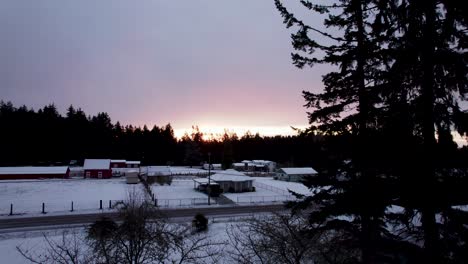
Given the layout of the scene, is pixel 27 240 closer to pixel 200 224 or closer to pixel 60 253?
pixel 60 253

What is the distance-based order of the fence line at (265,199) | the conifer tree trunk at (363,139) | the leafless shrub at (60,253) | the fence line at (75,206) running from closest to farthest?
the conifer tree trunk at (363,139) < the leafless shrub at (60,253) < the fence line at (75,206) < the fence line at (265,199)

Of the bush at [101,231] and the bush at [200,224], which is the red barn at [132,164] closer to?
the bush at [200,224]

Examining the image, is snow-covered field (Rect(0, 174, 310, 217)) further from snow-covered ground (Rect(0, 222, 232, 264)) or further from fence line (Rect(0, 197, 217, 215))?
snow-covered ground (Rect(0, 222, 232, 264))

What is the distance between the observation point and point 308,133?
11375mm

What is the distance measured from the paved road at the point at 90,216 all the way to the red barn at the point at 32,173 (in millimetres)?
39025

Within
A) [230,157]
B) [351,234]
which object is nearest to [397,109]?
[351,234]

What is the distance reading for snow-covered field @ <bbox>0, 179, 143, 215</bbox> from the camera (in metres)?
36.2

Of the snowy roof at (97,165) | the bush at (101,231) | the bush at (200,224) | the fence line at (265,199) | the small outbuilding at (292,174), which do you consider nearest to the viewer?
the bush at (101,231)

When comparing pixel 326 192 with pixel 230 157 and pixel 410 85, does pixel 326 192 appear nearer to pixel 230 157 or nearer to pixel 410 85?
pixel 410 85

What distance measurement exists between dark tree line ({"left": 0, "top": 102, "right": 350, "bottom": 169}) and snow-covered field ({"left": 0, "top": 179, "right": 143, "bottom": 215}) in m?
37.3

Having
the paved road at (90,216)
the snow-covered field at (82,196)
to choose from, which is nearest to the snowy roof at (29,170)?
the snow-covered field at (82,196)

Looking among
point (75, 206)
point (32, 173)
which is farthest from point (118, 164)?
point (75, 206)

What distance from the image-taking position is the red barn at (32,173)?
64.6 m

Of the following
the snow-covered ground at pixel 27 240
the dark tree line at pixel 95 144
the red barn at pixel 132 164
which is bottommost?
the snow-covered ground at pixel 27 240
